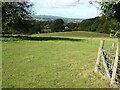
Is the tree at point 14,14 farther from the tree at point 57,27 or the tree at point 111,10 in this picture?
the tree at point 111,10

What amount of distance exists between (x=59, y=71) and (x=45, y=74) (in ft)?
3.32

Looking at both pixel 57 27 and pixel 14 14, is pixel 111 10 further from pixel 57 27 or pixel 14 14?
pixel 57 27

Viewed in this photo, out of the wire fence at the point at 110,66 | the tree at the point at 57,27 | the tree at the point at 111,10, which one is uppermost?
the tree at the point at 111,10

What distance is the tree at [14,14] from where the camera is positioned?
40991 millimetres

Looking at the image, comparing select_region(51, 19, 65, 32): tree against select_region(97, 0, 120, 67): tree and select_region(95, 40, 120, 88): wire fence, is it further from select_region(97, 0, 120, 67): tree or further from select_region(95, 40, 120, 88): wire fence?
select_region(97, 0, 120, 67): tree

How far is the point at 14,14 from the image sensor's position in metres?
41.7

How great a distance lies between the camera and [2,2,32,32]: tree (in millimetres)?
40991

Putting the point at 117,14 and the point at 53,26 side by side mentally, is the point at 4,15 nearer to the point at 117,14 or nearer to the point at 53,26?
the point at 53,26

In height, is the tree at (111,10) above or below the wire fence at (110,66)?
above

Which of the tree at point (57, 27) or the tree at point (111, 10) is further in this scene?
the tree at point (57, 27)

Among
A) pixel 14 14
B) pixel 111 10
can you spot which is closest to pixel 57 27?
pixel 14 14

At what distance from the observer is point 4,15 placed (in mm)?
41094

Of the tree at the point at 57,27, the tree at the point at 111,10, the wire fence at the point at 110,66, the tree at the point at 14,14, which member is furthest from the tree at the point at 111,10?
the tree at the point at 57,27

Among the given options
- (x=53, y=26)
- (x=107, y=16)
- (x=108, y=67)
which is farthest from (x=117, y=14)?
(x=53, y=26)
